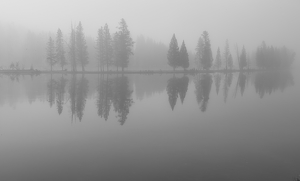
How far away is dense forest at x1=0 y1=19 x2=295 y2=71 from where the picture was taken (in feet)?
213

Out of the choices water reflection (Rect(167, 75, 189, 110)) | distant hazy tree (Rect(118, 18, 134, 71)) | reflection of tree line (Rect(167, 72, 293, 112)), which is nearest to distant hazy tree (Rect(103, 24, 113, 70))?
distant hazy tree (Rect(118, 18, 134, 71))

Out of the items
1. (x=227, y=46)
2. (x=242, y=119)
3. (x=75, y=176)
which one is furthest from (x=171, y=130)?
(x=227, y=46)

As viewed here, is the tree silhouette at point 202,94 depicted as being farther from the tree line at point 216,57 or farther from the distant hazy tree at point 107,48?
the tree line at point 216,57

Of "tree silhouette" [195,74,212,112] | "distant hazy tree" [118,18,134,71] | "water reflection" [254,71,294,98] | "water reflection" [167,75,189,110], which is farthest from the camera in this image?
"distant hazy tree" [118,18,134,71]

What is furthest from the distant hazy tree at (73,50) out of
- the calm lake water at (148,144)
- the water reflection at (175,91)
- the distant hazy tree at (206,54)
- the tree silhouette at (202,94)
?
the calm lake water at (148,144)

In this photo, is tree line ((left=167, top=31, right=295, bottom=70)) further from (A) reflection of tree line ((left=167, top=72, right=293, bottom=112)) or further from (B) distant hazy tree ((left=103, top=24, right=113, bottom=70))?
(A) reflection of tree line ((left=167, top=72, right=293, bottom=112))

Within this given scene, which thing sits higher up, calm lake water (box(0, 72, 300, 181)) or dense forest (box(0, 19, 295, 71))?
dense forest (box(0, 19, 295, 71))

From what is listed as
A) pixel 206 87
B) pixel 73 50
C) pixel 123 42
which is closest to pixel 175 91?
pixel 206 87

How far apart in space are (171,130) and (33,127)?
217 inches

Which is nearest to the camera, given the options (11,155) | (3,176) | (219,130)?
(3,176)

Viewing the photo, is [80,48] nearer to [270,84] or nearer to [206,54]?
[206,54]

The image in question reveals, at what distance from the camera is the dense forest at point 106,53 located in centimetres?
6481

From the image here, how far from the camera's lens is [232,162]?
627 cm

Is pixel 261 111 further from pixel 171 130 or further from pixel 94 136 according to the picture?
pixel 94 136
